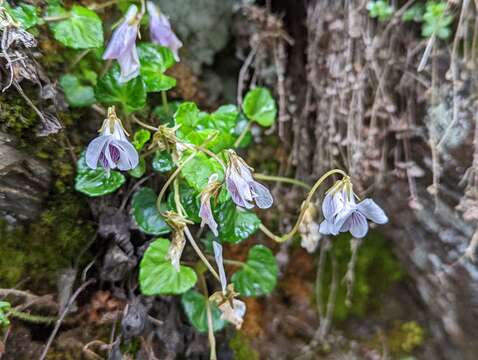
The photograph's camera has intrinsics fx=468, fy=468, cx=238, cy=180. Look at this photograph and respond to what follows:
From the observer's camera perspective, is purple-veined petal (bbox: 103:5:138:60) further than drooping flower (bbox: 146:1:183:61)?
No

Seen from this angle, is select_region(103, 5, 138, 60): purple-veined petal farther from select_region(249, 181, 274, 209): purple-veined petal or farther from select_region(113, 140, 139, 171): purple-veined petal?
select_region(249, 181, 274, 209): purple-veined petal

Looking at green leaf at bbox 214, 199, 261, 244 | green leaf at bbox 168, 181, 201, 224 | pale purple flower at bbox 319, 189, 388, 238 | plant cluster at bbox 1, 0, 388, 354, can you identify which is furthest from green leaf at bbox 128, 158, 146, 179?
pale purple flower at bbox 319, 189, 388, 238

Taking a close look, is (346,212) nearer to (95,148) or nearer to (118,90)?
(95,148)

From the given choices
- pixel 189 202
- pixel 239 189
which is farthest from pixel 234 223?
pixel 239 189

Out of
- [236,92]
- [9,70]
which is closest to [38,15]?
[9,70]

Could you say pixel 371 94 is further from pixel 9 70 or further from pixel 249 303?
pixel 9 70

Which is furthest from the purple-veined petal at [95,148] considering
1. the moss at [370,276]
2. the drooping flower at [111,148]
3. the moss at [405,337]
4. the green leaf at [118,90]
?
the moss at [405,337]

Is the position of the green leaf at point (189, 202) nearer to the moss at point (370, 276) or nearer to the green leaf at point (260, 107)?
the green leaf at point (260, 107)
